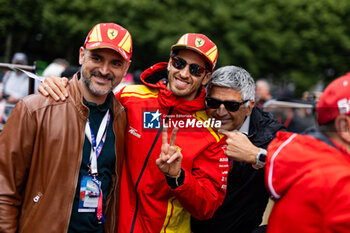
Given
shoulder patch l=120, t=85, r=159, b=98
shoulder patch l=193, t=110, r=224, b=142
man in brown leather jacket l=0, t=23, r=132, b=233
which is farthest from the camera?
shoulder patch l=120, t=85, r=159, b=98

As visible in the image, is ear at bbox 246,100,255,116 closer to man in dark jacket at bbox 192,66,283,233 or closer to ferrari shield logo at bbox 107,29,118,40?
man in dark jacket at bbox 192,66,283,233

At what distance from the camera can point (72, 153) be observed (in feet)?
8.01

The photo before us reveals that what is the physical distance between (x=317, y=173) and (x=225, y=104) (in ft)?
4.90

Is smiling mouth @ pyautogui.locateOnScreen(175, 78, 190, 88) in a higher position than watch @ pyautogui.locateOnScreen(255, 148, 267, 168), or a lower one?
higher

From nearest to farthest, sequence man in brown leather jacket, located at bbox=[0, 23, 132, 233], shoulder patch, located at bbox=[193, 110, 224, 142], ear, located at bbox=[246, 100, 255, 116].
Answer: man in brown leather jacket, located at bbox=[0, 23, 132, 233] < shoulder patch, located at bbox=[193, 110, 224, 142] < ear, located at bbox=[246, 100, 255, 116]

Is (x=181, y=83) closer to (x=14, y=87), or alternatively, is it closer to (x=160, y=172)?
(x=160, y=172)

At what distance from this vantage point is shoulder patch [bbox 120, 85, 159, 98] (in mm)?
3054

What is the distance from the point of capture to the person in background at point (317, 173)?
1.69 meters

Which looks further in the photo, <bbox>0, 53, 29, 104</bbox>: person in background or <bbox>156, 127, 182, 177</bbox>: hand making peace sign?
<bbox>0, 53, 29, 104</bbox>: person in background

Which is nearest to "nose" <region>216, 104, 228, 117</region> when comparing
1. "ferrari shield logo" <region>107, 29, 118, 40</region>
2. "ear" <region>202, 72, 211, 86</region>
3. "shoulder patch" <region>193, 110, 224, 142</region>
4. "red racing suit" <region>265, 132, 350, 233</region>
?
"shoulder patch" <region>193, 110, 224, 142</region>

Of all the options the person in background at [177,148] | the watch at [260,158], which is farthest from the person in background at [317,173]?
the person in background at [177,148]

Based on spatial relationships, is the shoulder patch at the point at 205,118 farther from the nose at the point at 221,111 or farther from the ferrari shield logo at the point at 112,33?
the ferrari shield logo at the point at 112,33

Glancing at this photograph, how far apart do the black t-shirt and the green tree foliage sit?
18484 millimetres

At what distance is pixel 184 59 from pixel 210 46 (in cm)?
24
